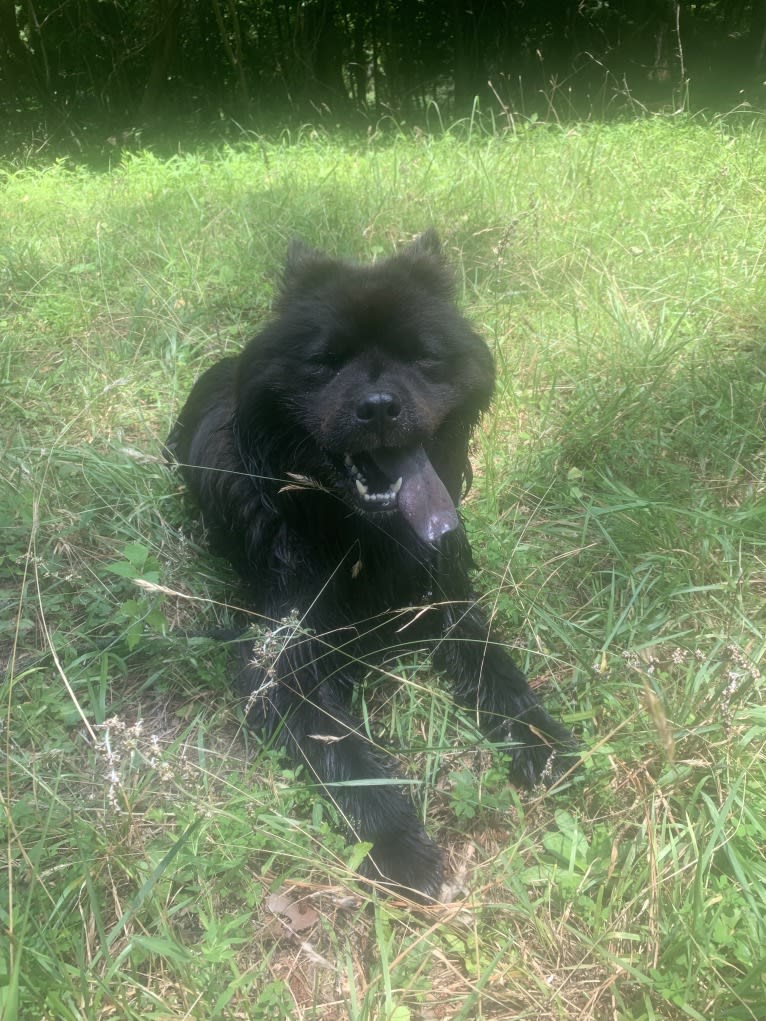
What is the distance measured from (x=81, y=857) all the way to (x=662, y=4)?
38.1 feet

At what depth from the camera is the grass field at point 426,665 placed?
4.53ft

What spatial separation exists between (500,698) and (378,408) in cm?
95

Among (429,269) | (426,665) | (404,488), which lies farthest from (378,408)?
(426,665)

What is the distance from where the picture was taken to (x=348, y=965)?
4.56 feet

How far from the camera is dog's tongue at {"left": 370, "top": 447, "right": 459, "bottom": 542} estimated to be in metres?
1.95

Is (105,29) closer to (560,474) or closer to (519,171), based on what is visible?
(519,171)

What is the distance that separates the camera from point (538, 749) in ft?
6.52

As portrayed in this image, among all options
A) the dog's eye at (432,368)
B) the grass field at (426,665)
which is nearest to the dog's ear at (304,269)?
the dog's eye at (432,368)

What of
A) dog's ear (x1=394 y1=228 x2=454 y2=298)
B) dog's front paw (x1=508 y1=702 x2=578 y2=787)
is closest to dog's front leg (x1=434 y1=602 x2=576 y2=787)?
dog's front paw (x1=508 y1=702 x2=578 y2=787)

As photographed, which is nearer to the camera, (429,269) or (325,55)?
(429,269)

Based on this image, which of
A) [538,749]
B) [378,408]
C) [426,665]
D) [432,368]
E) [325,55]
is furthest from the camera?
[325,55]

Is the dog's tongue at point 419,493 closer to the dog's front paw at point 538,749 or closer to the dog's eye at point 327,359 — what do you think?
the dog's eye at point 327,359

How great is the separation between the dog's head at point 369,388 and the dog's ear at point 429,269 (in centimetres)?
8

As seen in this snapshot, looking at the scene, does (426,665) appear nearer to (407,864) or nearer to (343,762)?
(343,762)
